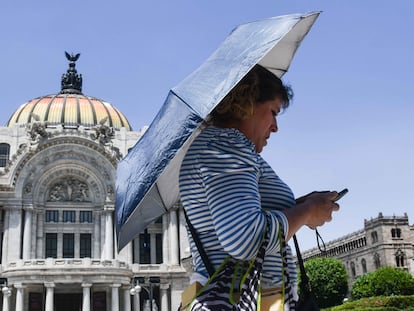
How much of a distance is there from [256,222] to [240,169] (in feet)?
1.04

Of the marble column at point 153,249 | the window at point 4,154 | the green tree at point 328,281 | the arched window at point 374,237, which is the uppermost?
the window at point 4,154

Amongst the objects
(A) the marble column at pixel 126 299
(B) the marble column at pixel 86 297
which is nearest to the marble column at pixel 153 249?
(A) the marble column at pixel 126 299

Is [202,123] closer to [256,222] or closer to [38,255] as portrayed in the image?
[256,222]

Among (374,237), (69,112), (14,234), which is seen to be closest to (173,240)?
(14,234)

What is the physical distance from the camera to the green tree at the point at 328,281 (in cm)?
6131

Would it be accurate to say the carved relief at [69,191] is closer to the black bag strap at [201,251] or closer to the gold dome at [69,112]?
the gold dome at [69,112]

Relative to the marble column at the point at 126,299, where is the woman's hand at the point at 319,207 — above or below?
below

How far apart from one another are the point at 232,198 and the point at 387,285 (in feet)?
171

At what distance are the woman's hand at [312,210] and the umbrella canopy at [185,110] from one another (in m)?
0.77

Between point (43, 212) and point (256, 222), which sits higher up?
point (43, 212)

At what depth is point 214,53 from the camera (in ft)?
13.3

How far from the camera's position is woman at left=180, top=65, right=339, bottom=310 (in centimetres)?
309

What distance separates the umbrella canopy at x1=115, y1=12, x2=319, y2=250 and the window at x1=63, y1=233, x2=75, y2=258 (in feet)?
155

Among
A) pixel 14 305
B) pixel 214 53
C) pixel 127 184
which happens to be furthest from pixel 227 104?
pixel 14 305
